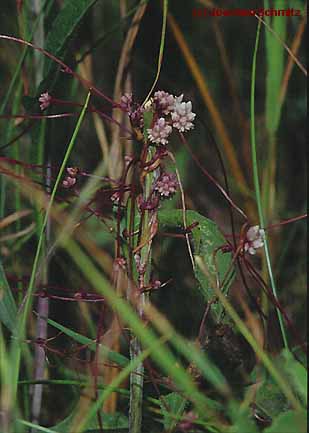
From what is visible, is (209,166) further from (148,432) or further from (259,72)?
(148,432)

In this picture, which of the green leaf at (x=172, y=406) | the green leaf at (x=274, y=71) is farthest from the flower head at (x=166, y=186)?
the green leaf at (x=274, y=71)

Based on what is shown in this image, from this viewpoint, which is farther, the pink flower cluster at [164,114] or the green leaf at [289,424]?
the pink flower cluster at [164,114]

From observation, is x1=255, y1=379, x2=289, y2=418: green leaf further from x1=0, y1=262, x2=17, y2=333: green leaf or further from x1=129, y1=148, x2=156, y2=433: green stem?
x1=0, y1=262, x2=17, y2=333: green leaf

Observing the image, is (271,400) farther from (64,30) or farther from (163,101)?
(64,30)

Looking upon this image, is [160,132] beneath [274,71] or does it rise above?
beneath

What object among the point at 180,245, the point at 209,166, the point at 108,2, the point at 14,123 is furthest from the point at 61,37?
the point at 108,2

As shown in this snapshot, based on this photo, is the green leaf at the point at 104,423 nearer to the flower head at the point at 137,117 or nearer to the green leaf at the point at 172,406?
the green leaf at the point at 172,406

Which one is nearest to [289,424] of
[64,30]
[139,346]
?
[139,346]
